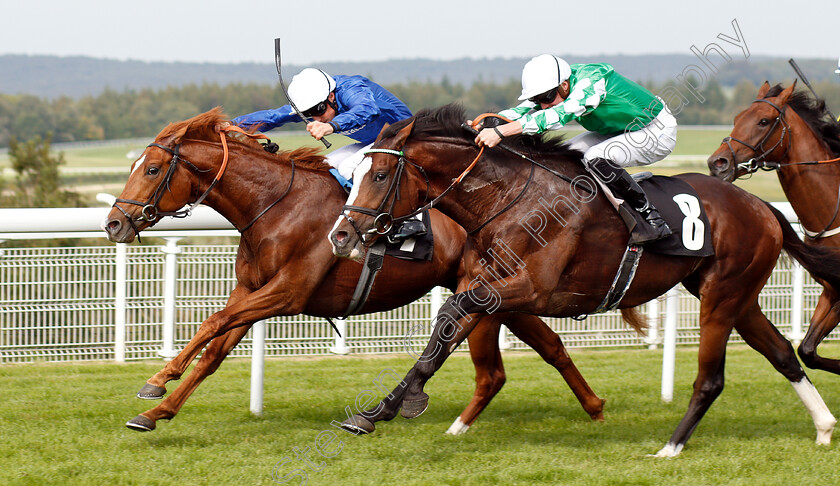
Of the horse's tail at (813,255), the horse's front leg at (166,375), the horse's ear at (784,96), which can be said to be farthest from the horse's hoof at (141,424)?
the horse's ear at (784,96)

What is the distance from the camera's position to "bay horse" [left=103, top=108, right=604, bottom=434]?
14.3ft

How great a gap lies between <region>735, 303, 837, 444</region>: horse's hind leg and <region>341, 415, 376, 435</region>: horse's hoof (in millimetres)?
2110

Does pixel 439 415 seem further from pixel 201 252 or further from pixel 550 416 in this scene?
pixel 201 252

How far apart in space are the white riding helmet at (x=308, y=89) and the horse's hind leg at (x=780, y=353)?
2.49 metres

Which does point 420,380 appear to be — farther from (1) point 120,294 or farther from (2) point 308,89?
(1) point 120,294

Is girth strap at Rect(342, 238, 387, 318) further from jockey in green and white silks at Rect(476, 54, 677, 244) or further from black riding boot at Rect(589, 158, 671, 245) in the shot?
black riding boot at Rect(589, 158, 671, 245)

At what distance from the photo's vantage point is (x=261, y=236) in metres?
4.52

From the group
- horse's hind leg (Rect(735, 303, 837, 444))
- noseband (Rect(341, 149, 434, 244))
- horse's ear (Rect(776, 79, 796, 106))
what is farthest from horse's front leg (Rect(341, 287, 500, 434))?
horse's ear (Rect(776, 79, 796, 106))

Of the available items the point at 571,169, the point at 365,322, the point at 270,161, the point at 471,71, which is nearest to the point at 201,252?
the point at 365,322

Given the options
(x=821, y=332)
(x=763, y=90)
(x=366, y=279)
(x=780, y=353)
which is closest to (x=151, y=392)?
(x=366, y=279)

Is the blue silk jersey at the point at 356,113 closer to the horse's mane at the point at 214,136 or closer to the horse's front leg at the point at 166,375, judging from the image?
the horse's mane at the point at 214,136

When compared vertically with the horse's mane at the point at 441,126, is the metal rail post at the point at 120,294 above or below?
below

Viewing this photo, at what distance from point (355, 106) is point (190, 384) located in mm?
1638

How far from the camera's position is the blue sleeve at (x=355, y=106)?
4746 millimetres
